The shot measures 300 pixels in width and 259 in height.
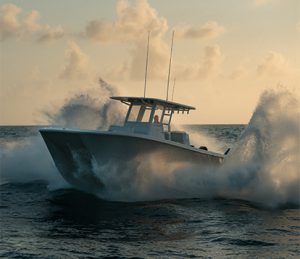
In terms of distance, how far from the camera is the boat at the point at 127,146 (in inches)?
545

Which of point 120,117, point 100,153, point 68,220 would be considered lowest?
point 68,220

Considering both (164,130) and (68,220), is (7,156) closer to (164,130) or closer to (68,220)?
(164,130)

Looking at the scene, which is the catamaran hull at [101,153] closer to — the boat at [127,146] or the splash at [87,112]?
the boat at [127,146]

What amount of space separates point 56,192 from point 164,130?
14.0 ft

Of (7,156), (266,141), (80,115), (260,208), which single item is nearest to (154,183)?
(260,208)

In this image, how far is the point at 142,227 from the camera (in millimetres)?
11156

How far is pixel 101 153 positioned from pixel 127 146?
81 centimetres

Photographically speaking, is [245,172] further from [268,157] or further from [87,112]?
[87,112]

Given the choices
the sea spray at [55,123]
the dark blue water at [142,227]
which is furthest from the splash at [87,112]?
the dark blue water at [142,227]

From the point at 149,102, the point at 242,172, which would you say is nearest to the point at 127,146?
the point at 149,102

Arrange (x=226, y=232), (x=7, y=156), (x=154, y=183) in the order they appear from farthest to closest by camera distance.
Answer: (x=7, y=156)
(x=154, y=183)
(x=226, y=232)

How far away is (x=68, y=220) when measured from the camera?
1185cm

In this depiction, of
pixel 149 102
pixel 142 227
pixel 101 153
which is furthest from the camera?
pixel 149 102

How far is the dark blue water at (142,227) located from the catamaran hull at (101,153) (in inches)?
28.4
